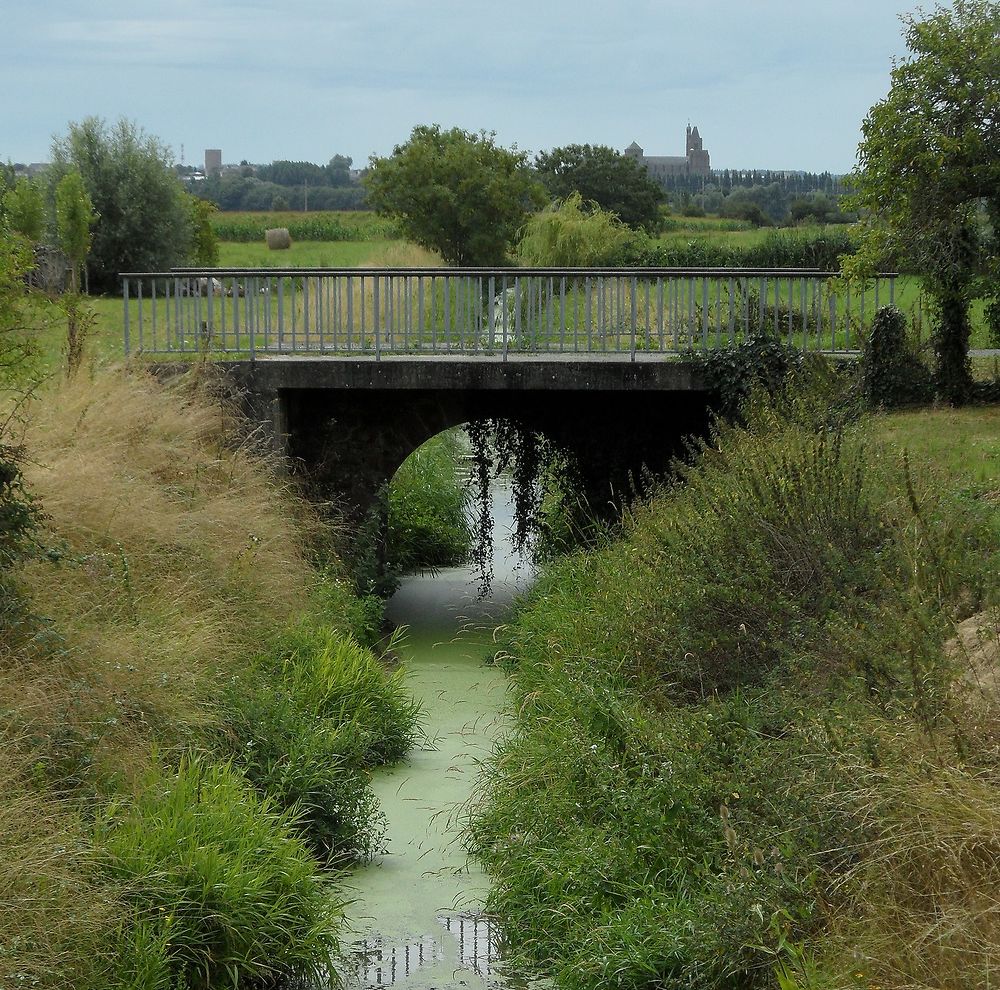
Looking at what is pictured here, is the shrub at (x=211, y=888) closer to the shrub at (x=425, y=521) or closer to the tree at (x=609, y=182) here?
the shrub at (x=425, y=521)

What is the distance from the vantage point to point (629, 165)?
53344 mm

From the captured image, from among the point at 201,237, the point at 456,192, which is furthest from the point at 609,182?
the point at 201,237

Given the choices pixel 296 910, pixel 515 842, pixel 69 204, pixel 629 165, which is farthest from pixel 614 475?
pixel 629 165

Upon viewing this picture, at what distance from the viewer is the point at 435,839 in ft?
29.0

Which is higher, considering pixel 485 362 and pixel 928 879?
pixel 485 362

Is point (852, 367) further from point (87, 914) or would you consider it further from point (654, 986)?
point (87, 914)

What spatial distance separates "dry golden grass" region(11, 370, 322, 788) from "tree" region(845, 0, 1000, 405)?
6.70 metres

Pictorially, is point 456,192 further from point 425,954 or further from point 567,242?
point 425,954

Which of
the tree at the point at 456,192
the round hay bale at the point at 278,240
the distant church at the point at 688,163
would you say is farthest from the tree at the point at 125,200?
the distant church at the point at 688,163

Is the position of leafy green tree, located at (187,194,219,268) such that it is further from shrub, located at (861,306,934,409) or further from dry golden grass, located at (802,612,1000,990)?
dry golden grass, located at (802,612,1000,990)

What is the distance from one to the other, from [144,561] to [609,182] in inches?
1754

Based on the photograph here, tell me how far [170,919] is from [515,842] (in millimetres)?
2309

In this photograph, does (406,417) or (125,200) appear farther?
(125,200)

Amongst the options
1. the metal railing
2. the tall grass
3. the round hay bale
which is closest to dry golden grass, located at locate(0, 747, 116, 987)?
the metal railing
